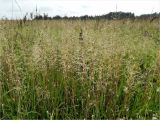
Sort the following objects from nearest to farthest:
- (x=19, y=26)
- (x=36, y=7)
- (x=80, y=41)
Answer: (x=80, y=41), (x=36, y=7), (x=19, y=26)

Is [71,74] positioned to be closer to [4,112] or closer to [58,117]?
[58,117]

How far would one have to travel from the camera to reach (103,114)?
2.99 meters

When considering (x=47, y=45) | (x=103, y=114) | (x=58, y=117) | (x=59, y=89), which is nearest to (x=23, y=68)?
(x=47, y=45)

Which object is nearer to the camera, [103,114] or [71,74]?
[103,114]

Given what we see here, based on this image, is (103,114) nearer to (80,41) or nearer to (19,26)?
(80,41)

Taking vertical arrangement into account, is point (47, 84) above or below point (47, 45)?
below

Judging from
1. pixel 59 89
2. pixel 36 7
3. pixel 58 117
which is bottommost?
pixel 58 117

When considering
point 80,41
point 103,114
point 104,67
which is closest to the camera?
point 103,114

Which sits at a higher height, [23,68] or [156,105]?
[23,68]

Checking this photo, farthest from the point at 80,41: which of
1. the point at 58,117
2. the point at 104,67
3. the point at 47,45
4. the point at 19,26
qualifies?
the point at 19,26

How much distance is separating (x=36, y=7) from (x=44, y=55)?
147 cm

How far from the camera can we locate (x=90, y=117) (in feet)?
9.89

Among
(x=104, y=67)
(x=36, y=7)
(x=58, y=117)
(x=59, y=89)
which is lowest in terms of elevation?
(x=58, y=117)

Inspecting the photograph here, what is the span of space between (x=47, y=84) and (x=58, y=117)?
37cm
